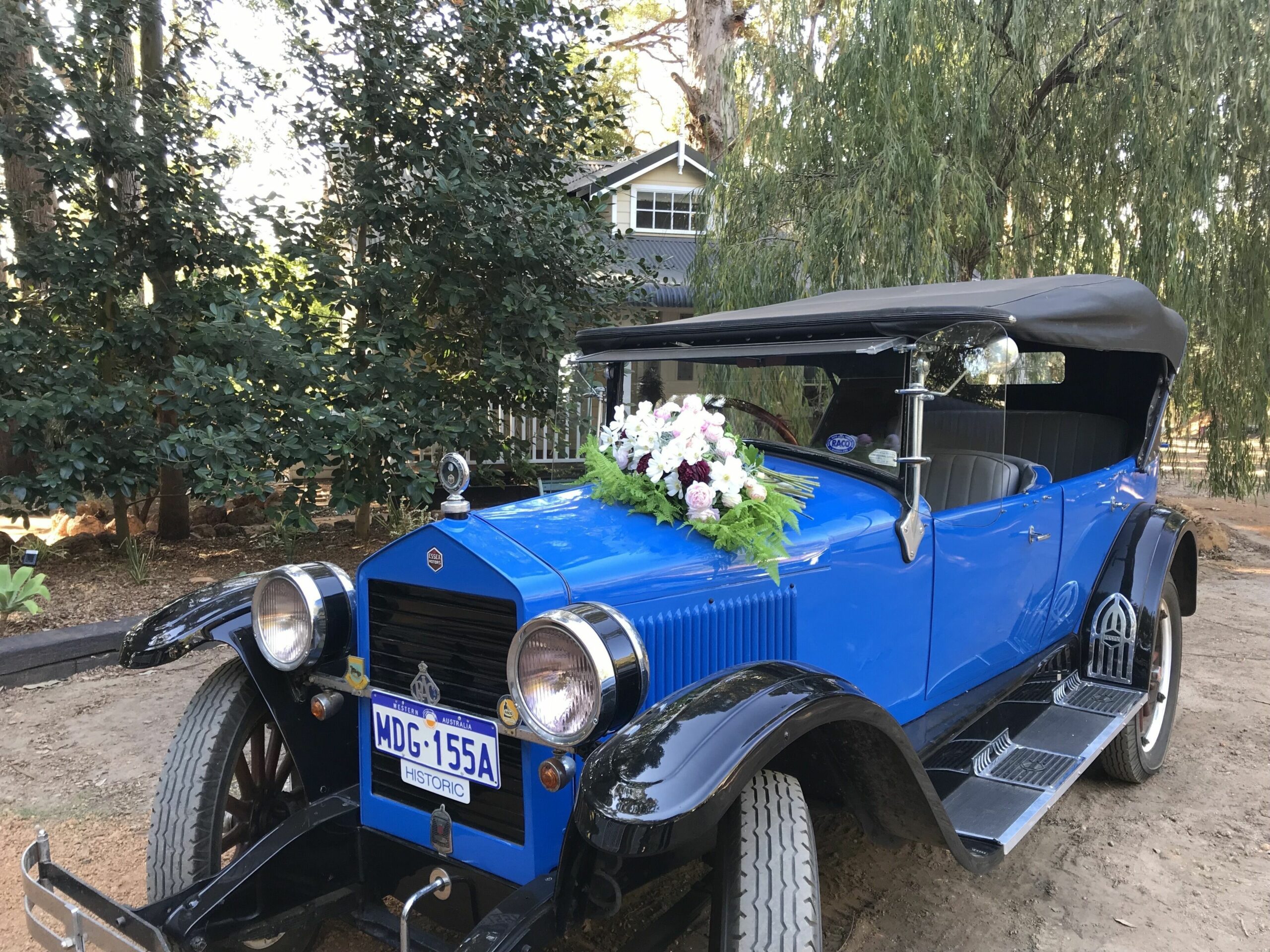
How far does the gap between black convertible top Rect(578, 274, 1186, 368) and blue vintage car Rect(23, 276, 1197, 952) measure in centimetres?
2

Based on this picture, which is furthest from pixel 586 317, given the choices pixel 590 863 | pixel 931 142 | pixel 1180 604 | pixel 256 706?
pixel 590 863

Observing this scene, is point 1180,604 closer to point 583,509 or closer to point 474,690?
point 583,509

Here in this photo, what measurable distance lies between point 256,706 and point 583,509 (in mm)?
1156

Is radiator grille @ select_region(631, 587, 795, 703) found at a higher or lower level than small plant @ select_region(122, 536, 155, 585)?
higher

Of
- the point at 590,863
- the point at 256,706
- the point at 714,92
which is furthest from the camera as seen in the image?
the point at 714,92

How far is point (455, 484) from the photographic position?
235cm

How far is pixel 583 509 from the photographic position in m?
2.66

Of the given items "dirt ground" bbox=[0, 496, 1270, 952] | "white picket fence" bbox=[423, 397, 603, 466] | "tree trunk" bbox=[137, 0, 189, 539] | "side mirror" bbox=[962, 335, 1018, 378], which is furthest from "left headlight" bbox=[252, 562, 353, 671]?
"tree trunk" bbox=[137, 0, 189, 539]

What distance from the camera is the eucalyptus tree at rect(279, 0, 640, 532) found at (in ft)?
22.2

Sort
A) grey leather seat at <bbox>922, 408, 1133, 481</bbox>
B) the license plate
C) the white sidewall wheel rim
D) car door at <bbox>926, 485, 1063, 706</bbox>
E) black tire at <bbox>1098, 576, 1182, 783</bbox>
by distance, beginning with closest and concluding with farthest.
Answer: the license plate, car door at <bbox>926, 485, 1063, 706</bbox>, black tire at <bbox>1098, 576, 1182, 783</bbox>, the white sidewall wheel rim, grey leather seat at <bbox>922, 408, 1133, 481</bbox>

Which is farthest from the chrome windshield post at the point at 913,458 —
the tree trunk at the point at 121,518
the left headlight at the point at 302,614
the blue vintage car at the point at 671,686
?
the tree trunk at the point at 121,518

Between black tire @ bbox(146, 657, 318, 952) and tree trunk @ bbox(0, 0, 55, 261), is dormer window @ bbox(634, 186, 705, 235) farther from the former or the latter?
black tire @ bbox(146, 657, 318, 952)

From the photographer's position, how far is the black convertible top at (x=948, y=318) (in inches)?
111

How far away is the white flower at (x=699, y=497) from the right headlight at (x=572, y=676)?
1.89 feet
